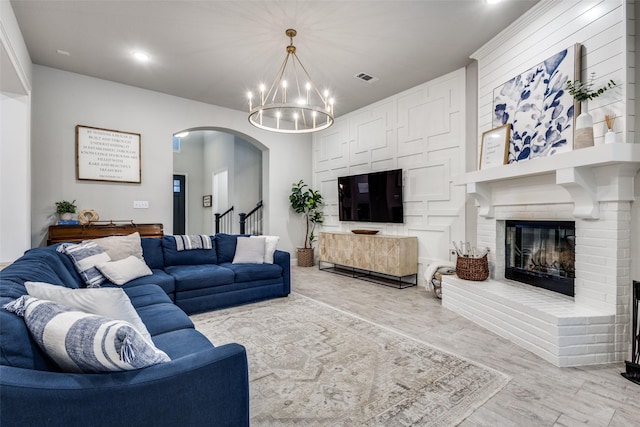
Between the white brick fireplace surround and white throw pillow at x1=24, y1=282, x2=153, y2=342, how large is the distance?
267 centimetres

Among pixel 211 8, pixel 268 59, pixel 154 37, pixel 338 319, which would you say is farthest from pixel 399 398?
pixel 154 37

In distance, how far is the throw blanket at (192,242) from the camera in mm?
3914

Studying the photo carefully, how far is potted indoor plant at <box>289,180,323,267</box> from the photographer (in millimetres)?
6391

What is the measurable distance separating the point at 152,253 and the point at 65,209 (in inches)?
60.3

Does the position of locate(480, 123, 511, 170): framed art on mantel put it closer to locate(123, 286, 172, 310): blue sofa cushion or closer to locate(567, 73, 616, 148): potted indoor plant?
locate(567, 73, 616, 148): potted indoor plant

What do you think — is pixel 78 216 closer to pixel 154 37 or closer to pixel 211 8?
pixel 154 37

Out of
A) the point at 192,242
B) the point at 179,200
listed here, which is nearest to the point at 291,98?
the point at 192,242

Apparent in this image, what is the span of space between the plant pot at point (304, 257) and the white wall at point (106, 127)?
7.73 ft

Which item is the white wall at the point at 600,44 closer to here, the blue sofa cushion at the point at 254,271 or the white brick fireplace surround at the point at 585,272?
the white brick fireplace surround at the point at 585,272

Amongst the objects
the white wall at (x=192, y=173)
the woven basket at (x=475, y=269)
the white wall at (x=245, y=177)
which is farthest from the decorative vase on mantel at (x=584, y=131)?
the white wall at (x=192, y=173)

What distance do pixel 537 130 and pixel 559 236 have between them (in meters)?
1.00

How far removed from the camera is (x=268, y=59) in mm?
3910

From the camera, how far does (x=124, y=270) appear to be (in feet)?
10.1

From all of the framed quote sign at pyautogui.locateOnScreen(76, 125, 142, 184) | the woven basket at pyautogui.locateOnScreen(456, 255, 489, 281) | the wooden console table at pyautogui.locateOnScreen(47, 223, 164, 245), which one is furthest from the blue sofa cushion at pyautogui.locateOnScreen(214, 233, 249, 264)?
the woven basket at pyautogui.locateOnScreen(456, 255, 489, 281)
